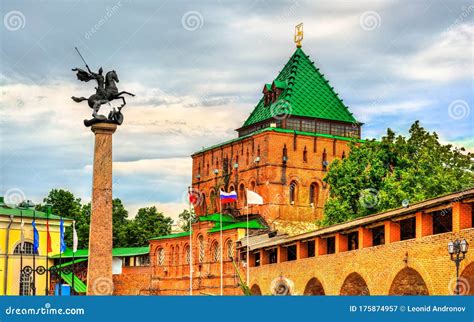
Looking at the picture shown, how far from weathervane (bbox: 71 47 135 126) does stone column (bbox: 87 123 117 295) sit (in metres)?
0.22

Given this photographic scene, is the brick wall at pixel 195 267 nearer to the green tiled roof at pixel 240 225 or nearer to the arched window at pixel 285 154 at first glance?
the green tiled roof at pixel 240 225

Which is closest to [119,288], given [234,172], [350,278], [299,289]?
[234,172]

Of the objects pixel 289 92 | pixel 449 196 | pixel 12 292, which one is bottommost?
pixel 12 292

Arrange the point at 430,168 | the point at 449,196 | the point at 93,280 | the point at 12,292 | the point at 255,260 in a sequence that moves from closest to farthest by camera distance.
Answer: the point at 93,280 < the point at 449,196 < the point at 430,168 < the point at 255,260 < the point at 12,292

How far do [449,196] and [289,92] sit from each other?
44328mm

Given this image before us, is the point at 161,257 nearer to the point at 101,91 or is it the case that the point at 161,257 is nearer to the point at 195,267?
the point at 195,267

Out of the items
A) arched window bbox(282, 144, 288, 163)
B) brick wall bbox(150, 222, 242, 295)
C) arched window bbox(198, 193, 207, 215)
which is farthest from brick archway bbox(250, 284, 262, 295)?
arched window bbox(198, 193, 207, 215)

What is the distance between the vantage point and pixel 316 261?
45156mm

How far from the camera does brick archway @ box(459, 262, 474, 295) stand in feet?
101

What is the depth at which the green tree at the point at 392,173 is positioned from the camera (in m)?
51.7

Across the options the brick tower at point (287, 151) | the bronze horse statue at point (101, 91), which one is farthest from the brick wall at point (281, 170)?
the bronze horse statue at point (101, 91)

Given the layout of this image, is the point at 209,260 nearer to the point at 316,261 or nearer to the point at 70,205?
the point at 316,261

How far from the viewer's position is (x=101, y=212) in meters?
27.9

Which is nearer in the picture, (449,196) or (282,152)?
(449,196)
